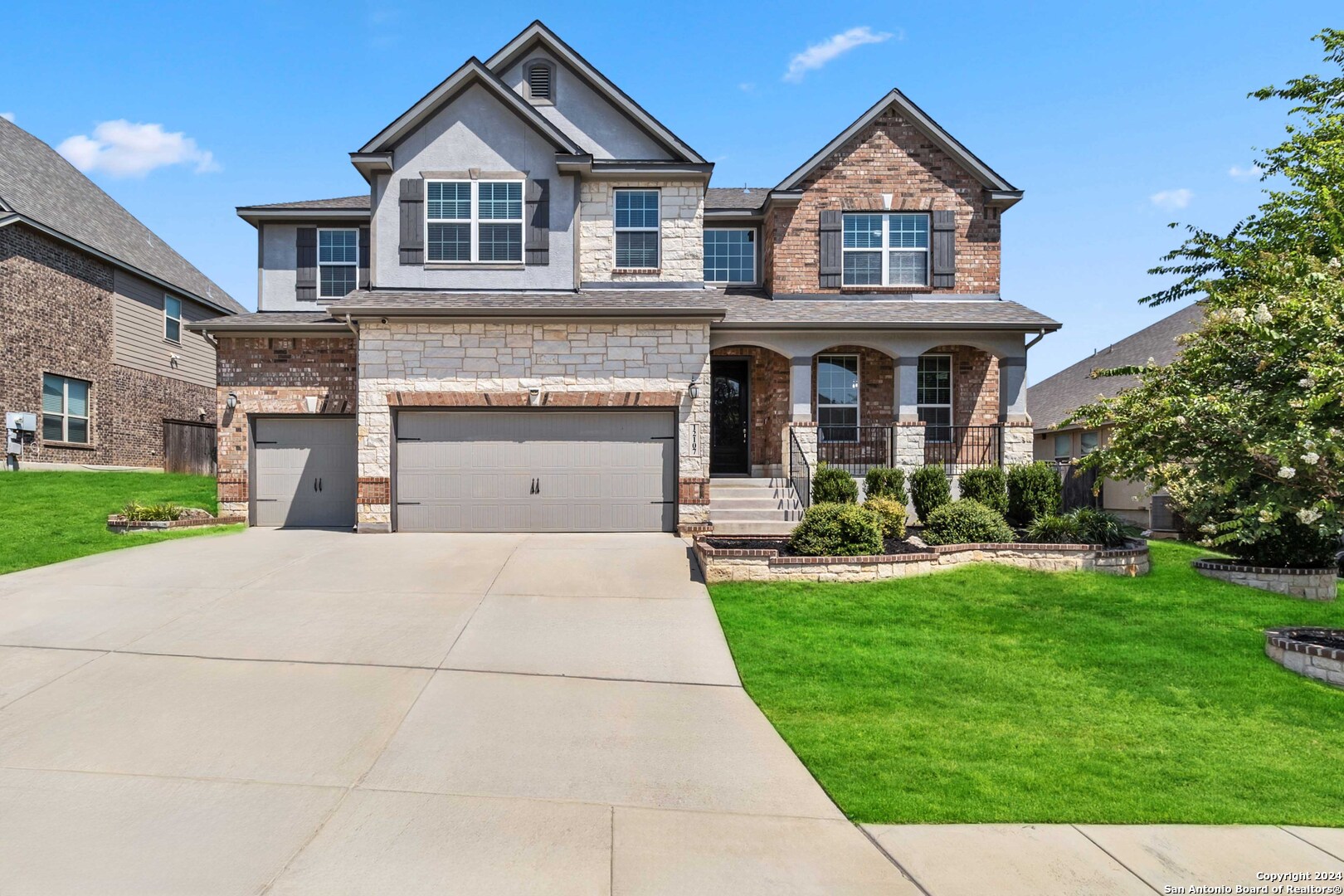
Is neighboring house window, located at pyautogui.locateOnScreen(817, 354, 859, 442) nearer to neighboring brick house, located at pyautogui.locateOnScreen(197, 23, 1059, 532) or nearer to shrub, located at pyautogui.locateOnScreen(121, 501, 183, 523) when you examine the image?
neighboring brick house, located at pyautogui.locateOnScreen(197, 23, 1059, 532)

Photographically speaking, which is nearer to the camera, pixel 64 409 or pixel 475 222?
pixel 475 222

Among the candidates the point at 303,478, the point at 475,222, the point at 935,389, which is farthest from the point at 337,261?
the point at 935,389

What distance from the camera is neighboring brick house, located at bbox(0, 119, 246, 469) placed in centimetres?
1794

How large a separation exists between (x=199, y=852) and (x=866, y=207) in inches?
613

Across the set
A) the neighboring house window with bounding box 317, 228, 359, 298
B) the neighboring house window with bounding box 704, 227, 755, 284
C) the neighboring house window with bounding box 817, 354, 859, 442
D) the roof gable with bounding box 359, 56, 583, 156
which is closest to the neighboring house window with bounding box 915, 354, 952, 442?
the neighboring house window with bounding box 817, 354, 859, 442

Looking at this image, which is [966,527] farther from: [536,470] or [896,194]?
[896,194]

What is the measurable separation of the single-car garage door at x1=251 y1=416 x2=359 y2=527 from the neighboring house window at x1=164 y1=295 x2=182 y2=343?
12.0 metres

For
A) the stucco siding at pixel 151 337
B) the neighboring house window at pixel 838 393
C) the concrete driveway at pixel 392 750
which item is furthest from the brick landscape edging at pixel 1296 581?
the stucco siding at pixel 151 337

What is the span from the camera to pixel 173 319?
2336 centimetres

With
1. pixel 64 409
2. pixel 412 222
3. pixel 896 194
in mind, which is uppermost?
pixel 896 194

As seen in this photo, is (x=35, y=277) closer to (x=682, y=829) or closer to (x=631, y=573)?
(x=631, y=573)

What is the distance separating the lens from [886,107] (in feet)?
51.0

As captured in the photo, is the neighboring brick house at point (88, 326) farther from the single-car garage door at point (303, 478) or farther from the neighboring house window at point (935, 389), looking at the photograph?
the neighboring house window at point (935, 389)

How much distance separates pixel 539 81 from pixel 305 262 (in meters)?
6.29
